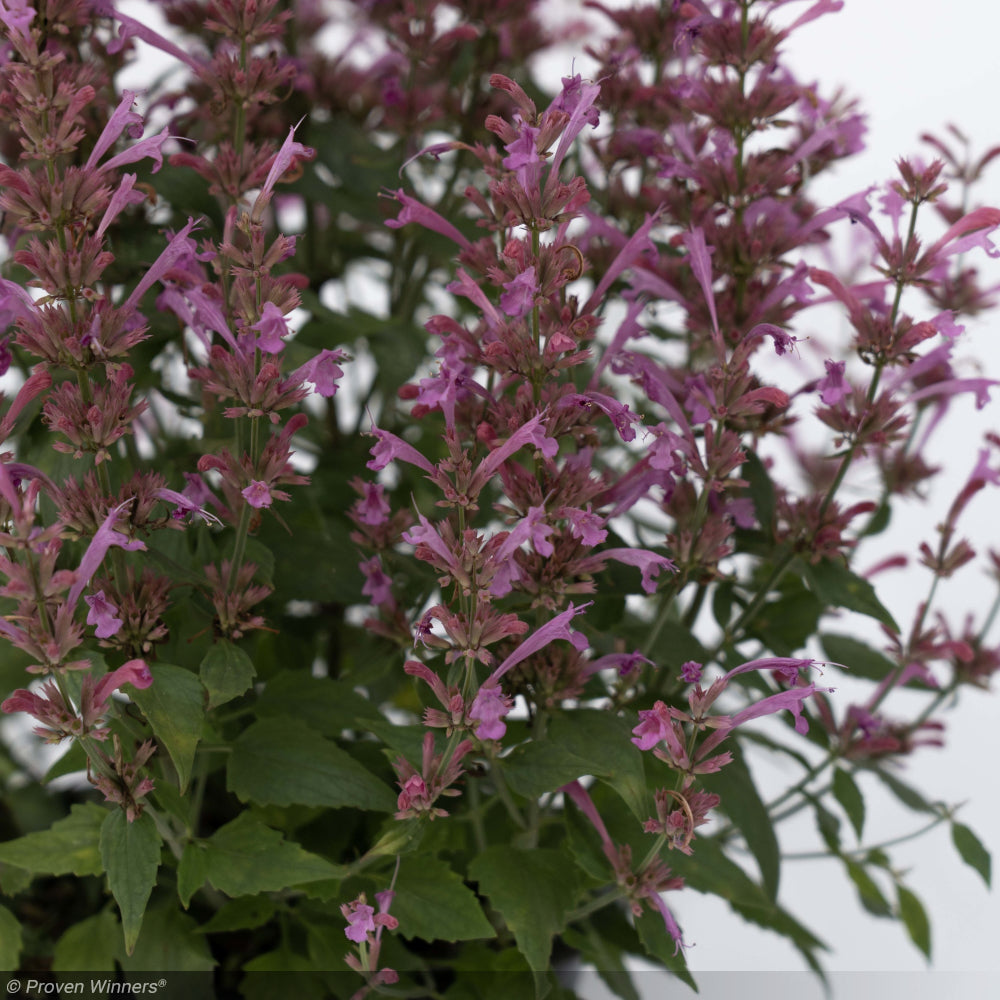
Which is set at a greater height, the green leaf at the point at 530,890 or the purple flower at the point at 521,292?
the purple flower at the point at 521,292

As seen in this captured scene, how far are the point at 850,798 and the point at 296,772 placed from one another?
480 millimetres

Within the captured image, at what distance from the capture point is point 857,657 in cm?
108

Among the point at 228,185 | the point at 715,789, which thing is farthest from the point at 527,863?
the point at 228,185

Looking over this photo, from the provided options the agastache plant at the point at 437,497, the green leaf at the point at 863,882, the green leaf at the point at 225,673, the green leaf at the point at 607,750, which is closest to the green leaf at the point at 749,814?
the agastache plant at the point at 437,497

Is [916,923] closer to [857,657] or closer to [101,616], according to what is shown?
[857,657]

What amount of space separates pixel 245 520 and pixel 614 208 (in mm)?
476

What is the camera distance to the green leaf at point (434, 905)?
748 millimetres

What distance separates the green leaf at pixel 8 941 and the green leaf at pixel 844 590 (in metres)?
0.62

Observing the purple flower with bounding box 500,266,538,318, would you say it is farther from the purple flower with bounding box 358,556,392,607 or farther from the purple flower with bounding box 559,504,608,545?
the purple flower with bounding box 358,556,392,607

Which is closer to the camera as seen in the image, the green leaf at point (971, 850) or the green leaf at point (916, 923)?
the green leaf at point (971, 850)

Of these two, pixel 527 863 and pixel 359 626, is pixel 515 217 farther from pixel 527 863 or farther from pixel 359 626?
pixel 359 626

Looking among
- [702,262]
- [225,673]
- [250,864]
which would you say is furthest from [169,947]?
[702,262]

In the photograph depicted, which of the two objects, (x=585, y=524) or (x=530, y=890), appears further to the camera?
(x=530, y=890)

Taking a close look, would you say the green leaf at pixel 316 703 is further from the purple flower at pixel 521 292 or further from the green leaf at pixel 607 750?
the purple flower at pixel 521 292
